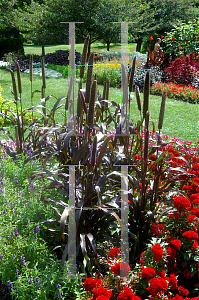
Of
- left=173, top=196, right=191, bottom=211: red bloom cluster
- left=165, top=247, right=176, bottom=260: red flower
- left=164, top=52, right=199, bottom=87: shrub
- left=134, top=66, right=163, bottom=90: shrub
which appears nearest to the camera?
left=165, top=247, right=176, bottom=260: red flower

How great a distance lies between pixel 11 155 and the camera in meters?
3.01

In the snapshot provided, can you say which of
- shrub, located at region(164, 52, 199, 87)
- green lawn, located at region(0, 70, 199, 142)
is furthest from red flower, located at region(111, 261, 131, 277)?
shrub, located at region(164, 52, 199, 87)

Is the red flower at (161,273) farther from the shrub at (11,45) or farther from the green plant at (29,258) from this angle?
the shrub at (11,45)

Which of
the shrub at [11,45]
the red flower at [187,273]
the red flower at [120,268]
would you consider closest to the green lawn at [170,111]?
the red flower at [187,273]

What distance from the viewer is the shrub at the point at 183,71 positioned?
9148mm

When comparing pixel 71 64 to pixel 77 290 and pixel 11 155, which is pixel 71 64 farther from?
pixel 11 155

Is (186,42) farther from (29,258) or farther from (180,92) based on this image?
(29,258)

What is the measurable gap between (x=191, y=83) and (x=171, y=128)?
165 inches

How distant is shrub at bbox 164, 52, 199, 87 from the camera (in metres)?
9.15

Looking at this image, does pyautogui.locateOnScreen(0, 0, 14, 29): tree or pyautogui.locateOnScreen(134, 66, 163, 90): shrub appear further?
A: pyautogui.locateOnScreen(0, 0, 14, 29): tree

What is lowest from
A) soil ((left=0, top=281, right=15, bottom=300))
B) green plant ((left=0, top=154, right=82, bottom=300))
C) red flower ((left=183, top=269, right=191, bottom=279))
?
soil ((left=0, top=281, right=15, bottom=300))

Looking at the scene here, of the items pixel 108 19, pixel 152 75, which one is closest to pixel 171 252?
pixel 152 75

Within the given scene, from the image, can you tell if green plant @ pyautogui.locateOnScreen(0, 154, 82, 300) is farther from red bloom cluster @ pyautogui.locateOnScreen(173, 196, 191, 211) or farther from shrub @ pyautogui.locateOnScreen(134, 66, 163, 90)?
shrub @ pyautogui.locateOnScreen(134, 66, 163, 90)

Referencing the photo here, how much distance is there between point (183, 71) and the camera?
9203 mm
